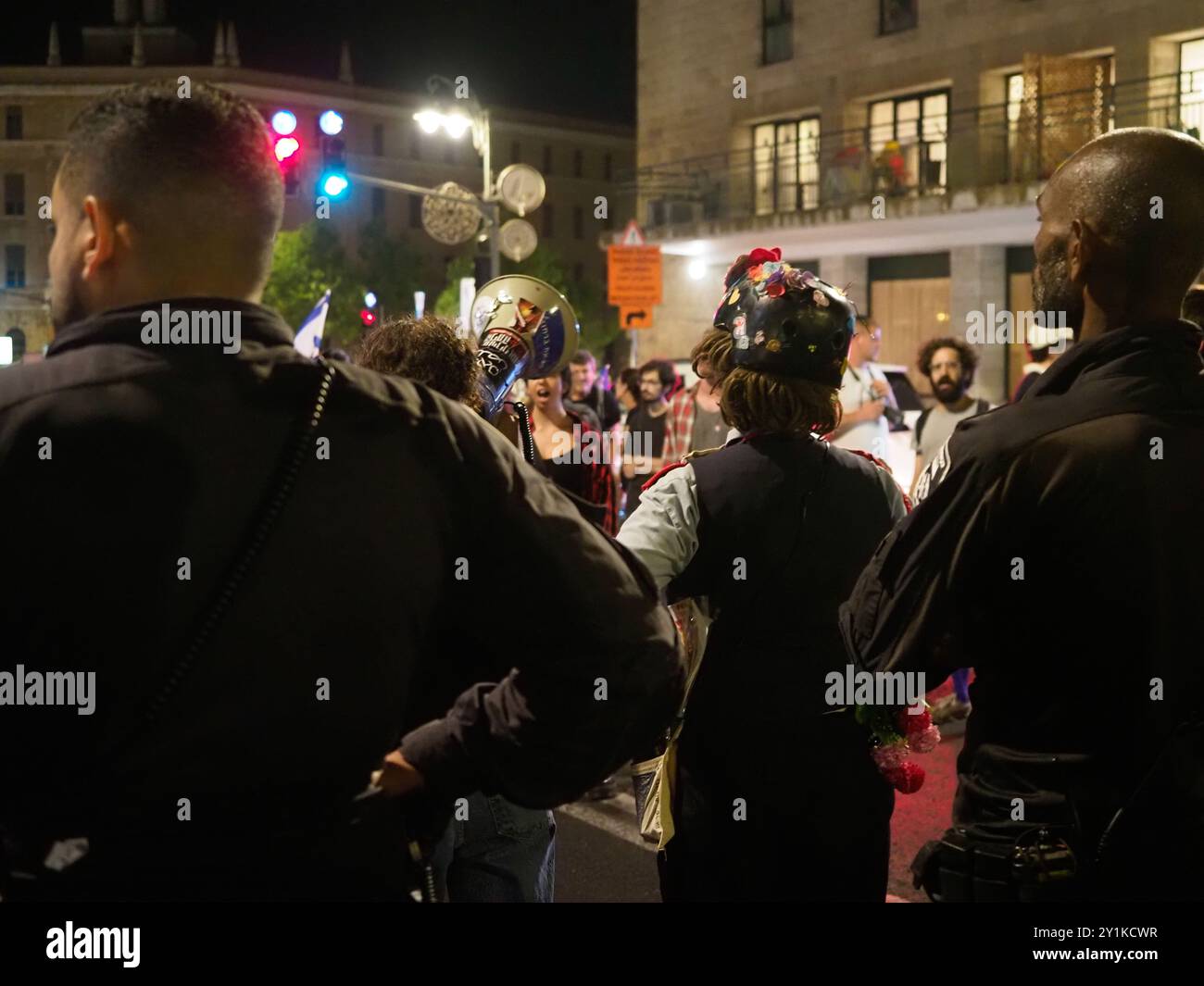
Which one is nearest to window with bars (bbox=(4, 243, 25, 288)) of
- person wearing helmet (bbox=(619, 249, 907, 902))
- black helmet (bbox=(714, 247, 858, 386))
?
black helmet (bbox=(714, 247, 858, 386))

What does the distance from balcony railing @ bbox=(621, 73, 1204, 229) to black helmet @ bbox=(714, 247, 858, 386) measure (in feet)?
58.8

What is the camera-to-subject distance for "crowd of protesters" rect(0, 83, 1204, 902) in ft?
5.68

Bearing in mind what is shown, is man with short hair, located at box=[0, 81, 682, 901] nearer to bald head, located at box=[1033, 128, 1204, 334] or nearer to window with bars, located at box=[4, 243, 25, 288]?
bald head, located at box=[1033, 128, 1204, 334]

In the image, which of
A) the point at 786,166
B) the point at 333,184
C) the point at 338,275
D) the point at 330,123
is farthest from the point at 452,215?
the point at 338,275

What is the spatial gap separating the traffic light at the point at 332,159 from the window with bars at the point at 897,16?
16678 millimetres

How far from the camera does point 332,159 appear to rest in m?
14.6

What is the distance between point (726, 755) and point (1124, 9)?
23831mm

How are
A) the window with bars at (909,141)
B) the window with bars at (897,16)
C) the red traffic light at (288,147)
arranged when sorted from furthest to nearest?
the window with bars at (897,16) < the window with bars at (909,141) < the red traffic light at (288,147)

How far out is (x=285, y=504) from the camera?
1.77 m

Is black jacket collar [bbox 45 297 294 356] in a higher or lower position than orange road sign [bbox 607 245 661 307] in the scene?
lower

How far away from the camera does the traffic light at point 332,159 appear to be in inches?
572

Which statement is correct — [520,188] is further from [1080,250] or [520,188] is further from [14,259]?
[14,259]

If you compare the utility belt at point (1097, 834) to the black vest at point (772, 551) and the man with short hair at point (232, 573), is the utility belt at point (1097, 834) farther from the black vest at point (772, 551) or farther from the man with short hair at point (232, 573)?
the black vest at point (772, 551)

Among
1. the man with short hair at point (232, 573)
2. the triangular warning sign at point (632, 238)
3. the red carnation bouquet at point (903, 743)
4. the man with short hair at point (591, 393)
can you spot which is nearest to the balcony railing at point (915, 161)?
the triangular warning sign at point (632, 238)
